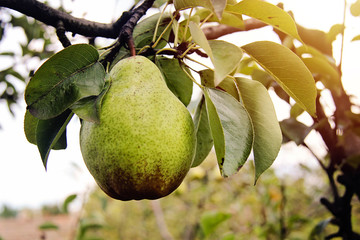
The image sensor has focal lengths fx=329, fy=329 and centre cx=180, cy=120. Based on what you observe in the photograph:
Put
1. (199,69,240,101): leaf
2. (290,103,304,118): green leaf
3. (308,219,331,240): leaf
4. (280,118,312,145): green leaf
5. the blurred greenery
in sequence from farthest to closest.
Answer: the blurred greenery → (308,219,331,240): leaf → (290,103,304,118): green leaf → (280,118,312,145): green leaf → (199,69,240,101): leaf

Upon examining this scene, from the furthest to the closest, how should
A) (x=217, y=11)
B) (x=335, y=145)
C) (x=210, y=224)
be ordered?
1. (x=210, y=224)
2. (x=335, y=145)
3. (x=217, y=11)

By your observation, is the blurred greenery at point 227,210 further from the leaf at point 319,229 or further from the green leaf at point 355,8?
the green leaf at point 355,8

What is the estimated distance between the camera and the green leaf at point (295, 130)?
39.4 inches

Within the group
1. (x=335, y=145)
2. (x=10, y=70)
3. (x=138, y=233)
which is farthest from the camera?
(x=138, y=233)

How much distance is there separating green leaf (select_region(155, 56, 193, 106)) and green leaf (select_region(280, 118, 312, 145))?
13.8 inches

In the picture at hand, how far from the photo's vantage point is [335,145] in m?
1.18

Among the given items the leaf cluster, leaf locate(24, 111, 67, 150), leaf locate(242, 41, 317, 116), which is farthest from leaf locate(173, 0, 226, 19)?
leaf locate(24, 111, 67, 150)

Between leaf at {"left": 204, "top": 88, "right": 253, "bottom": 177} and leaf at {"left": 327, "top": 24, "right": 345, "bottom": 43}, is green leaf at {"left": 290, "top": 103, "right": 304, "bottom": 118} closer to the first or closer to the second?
leaf at {"left": 327, "top": 24, "right": 345, "bottom": 43}

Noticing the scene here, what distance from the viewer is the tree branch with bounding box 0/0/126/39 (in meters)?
0.76

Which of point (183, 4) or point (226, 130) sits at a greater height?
point (183, 4)

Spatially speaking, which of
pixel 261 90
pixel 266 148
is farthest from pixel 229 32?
pixel 266 148

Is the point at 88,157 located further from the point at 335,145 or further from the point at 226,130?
the point at 335,145

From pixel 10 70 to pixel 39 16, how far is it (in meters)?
1.11

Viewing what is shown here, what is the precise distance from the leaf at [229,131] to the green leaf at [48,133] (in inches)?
12.2
